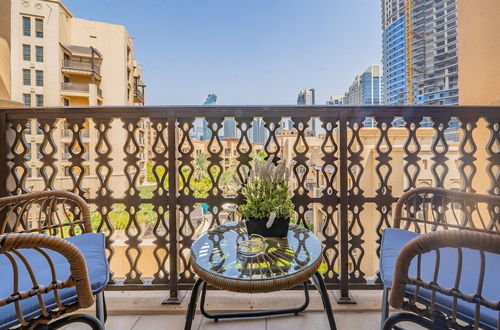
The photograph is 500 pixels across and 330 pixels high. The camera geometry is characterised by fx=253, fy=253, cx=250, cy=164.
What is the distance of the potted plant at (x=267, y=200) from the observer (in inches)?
44.8

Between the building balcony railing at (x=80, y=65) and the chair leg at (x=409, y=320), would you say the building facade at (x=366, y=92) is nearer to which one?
the chair leg at (x=409, y=320)

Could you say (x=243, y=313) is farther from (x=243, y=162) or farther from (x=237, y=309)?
(x=243, y=162)

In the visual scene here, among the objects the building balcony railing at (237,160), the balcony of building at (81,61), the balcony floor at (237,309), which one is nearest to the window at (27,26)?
the balcony of building at (81,61)

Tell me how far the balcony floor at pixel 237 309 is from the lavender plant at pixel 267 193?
25.4 inches

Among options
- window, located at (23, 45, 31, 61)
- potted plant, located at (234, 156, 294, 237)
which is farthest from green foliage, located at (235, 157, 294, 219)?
window, located at (23, 45, 31, 61)

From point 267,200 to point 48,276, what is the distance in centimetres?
89

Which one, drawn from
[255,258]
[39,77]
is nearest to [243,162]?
[255,258]

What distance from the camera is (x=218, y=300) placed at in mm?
1527

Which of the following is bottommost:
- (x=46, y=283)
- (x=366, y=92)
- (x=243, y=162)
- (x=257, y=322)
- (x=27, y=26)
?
(x=257, y=322)

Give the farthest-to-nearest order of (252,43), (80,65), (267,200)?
1. (80,65)
2. (252,43)
3. (267,200)

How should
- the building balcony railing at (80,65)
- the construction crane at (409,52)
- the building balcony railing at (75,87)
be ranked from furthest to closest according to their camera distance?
the building balcony railing at (80,65), the building balcony railing at (75,87), the construction crane at (409,52)

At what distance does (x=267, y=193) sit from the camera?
1140 mm

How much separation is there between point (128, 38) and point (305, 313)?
24.8m

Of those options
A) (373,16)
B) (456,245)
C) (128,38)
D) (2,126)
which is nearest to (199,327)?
(456,245)
